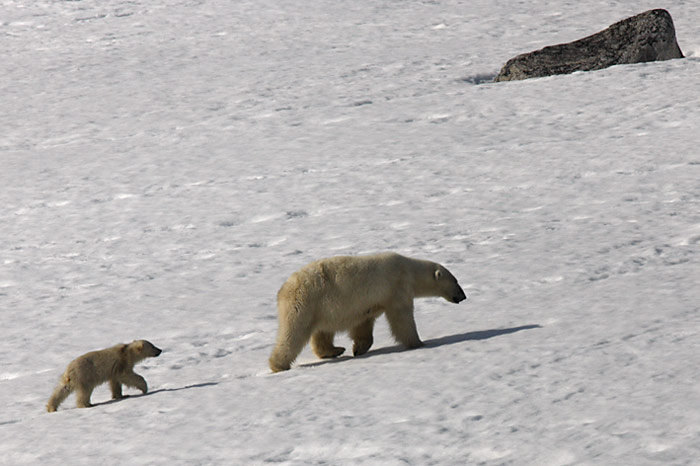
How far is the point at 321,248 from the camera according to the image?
385 inches

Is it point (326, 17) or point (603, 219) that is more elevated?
point (326, 17)

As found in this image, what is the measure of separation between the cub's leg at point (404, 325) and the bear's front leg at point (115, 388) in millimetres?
1886

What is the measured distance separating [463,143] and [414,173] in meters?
1.43

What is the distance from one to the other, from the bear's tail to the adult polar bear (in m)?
1.32

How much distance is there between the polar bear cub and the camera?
606 centimetres

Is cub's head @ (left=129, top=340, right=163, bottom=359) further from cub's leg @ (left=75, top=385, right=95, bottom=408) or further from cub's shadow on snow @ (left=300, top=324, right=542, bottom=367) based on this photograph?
cub's shadow on snow @ (left=300, top=324, right=542, bottom=367)

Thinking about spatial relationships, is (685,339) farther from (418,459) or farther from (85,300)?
(85,300)

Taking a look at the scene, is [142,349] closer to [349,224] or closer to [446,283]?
[446,283]

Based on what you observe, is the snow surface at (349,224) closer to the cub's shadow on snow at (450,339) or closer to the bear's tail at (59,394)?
the cub's shadow on snow at (450,339)

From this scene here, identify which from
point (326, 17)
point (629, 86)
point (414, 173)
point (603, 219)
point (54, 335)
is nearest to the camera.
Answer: point (54, 335)

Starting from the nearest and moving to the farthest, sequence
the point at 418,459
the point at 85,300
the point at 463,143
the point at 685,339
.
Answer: the point at 418,459
the point at 685,339
the point at 85,300
the point at 463,143

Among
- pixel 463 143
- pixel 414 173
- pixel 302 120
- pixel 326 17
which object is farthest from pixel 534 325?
pixel 326 17

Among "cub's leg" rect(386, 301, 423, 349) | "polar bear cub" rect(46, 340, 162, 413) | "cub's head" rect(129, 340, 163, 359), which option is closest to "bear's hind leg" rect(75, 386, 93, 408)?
"polar bear cub" rect(46, 340, 162, 413)

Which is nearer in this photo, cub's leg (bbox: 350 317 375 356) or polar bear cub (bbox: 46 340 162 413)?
polar bear cub (bbox: 46 340 162 413)
